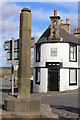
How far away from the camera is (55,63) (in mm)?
24891

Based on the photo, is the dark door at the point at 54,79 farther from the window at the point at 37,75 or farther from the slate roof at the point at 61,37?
the slate roof at the point at 61,37

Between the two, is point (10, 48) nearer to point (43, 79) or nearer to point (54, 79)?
point (43, 79)

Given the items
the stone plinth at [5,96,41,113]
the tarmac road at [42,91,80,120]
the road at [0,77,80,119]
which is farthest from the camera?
the road at [0,77,80,119]

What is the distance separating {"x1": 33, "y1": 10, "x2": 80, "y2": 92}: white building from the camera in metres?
25.0

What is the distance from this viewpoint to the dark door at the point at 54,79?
2500 centimetres

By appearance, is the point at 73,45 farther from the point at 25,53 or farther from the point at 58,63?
the point at 25,53

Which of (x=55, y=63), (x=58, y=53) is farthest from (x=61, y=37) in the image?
(x=55, y=63)

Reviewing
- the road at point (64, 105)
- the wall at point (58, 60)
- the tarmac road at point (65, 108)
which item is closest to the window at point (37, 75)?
the wall at point (58, 60)

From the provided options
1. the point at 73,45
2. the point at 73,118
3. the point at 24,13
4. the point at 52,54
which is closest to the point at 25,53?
the point at 24,13

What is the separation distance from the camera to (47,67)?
25.0m

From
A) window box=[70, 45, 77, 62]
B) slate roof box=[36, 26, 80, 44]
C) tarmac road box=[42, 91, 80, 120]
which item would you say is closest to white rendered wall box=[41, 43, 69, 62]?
slate roof box=[36, 26, 80, 44]

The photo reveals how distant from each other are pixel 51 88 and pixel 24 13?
17523 millimetres

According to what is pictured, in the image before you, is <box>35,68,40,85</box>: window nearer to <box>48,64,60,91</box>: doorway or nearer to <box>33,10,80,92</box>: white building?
<box>33,10,80,92</box>: white building

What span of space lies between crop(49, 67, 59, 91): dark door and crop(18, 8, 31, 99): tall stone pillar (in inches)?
656
